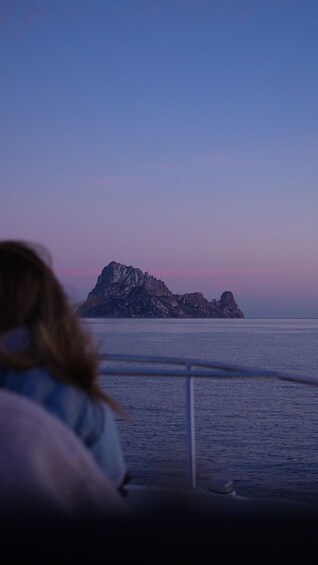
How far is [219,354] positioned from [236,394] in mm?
13340

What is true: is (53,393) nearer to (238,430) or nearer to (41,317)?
(41,317)

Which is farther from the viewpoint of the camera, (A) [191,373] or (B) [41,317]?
(A) [191,373]

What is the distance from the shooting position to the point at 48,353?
121 cm

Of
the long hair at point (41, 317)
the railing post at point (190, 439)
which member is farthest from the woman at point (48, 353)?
the railing post at point (190, 439)

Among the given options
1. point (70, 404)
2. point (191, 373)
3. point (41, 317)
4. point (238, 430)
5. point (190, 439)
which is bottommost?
point (238, 430)

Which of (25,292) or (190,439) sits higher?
(25,292)

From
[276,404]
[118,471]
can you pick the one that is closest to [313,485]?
[276,404]

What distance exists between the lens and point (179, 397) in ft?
111

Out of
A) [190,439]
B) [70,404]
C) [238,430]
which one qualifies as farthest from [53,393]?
[238,430]

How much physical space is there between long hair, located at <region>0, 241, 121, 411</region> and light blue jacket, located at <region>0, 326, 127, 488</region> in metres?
0.02

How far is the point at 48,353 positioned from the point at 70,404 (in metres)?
0.11

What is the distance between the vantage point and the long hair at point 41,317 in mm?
1212

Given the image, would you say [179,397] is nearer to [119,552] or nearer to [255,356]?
[255,356]

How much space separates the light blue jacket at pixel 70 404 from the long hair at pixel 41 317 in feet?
0.06
